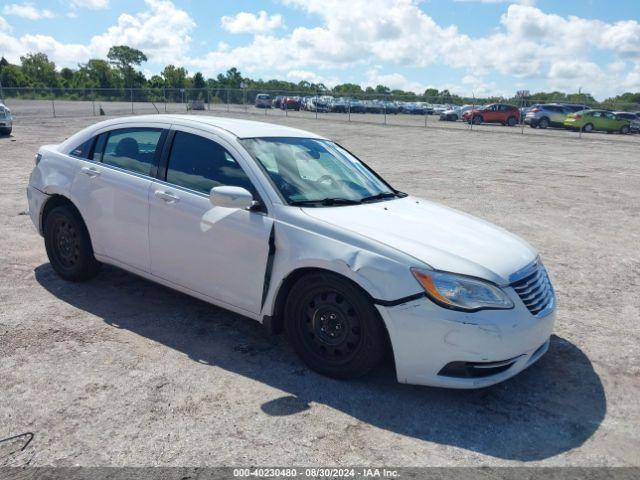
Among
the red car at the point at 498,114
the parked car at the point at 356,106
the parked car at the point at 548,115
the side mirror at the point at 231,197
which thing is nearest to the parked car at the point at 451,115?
the red car at the point at 498,114

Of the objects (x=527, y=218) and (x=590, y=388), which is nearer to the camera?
(x=590, y=388)

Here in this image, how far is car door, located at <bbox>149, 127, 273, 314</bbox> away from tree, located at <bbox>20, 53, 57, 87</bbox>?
309 ft

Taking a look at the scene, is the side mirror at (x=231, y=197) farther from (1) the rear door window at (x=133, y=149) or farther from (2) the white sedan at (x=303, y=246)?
(1) the rear door window at (x=133, y=149)

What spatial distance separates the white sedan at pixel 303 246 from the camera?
3.40m

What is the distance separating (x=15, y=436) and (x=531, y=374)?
10.6 ft

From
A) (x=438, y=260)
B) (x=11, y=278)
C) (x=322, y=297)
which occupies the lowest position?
(x=11, y=278)

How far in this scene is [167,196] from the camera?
4.40 meters

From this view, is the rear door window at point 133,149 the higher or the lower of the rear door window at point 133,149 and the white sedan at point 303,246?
the higher

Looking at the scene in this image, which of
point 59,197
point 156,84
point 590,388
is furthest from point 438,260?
point 156,84

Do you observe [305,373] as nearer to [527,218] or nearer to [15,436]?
[15,436]

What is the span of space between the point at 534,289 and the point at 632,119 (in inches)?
1490

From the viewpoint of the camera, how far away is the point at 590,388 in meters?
3.85

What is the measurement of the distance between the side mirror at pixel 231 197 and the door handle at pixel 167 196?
1.88 ft

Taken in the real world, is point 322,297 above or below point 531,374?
above
